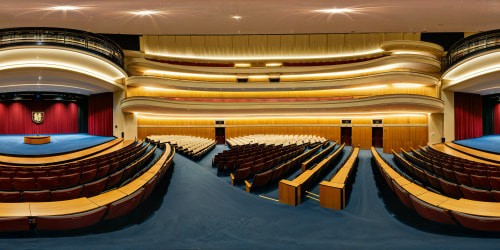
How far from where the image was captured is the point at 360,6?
8.59ft

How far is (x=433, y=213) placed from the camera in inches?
71.1

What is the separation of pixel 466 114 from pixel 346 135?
4217 millimetres

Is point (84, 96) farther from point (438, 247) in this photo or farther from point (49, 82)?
point (438, 247)

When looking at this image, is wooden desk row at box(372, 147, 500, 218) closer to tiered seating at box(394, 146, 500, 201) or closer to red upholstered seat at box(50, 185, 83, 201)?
tiered seating at box(394, 146, 500, 201)

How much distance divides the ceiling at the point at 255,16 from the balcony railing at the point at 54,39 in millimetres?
3245

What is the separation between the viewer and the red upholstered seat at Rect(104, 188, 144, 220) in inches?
69.9

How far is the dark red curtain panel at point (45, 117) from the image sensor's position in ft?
29.9

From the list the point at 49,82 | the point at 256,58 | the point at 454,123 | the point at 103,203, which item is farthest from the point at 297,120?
the point at 103,203

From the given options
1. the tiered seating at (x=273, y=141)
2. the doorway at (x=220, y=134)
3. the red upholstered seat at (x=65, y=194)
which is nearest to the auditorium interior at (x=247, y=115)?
the red upholstered seat at (x=65, y=194)

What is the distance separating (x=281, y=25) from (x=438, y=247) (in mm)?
2830

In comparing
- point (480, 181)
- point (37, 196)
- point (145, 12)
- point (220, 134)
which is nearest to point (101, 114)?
point (220, 134)

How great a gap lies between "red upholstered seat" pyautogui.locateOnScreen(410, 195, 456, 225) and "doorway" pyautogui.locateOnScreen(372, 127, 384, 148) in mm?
9156

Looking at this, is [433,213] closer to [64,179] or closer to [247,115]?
[64,179]

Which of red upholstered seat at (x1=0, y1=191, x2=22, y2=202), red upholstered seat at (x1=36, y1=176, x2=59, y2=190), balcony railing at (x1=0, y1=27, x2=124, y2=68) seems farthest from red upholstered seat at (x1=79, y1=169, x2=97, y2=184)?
balcony railing at (x1=0, y1=27, x2=124, y2=68)
